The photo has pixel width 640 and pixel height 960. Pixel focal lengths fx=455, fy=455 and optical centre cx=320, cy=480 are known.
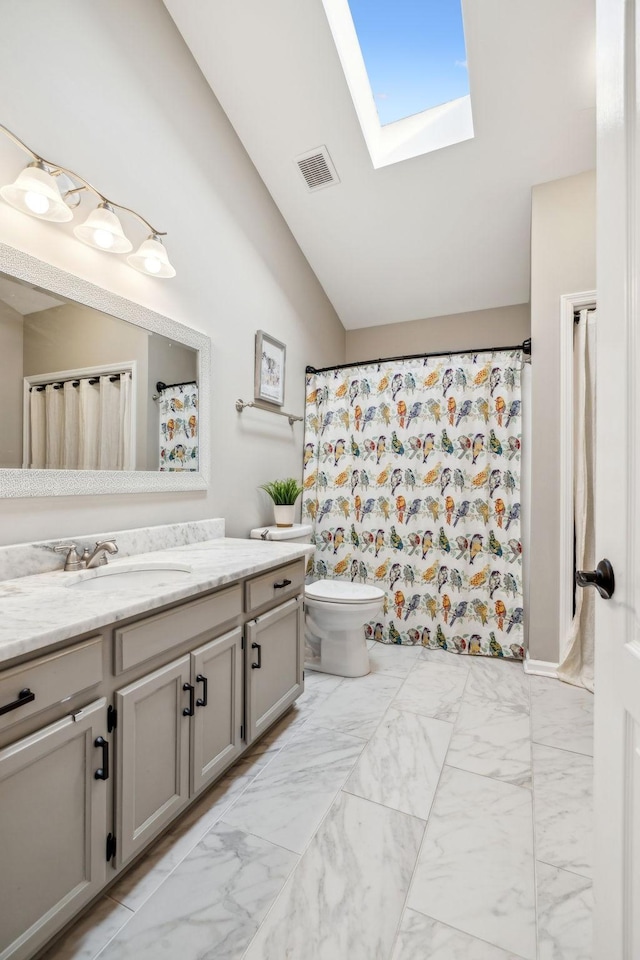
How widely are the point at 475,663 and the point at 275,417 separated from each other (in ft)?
6.10

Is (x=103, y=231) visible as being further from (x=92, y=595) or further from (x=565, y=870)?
(x=565, y=870)

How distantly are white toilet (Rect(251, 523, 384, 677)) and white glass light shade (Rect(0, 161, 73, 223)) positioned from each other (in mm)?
1617

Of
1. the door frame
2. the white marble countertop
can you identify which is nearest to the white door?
the white marble countertop

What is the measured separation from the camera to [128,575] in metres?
1.62

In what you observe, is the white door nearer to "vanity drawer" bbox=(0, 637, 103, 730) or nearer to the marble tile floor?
the marble tile floor

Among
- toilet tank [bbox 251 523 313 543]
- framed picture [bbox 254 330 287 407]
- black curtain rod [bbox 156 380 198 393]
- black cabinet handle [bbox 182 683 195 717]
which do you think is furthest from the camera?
framed picture [bbox 254 330 287 407]

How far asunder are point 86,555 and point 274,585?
682 mm

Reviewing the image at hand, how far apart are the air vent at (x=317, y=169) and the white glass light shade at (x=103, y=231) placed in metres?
1.37

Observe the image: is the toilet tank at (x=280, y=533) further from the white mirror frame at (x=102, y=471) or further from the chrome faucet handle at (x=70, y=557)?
the chrome faucet handle at (x=70, y=557)

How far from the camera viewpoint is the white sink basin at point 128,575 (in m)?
1.48

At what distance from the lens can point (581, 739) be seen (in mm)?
1840

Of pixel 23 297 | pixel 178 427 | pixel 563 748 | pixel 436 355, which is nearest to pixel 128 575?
pixel 178 427

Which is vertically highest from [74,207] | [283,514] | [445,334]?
[445,334]

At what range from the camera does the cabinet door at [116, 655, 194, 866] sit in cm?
112
